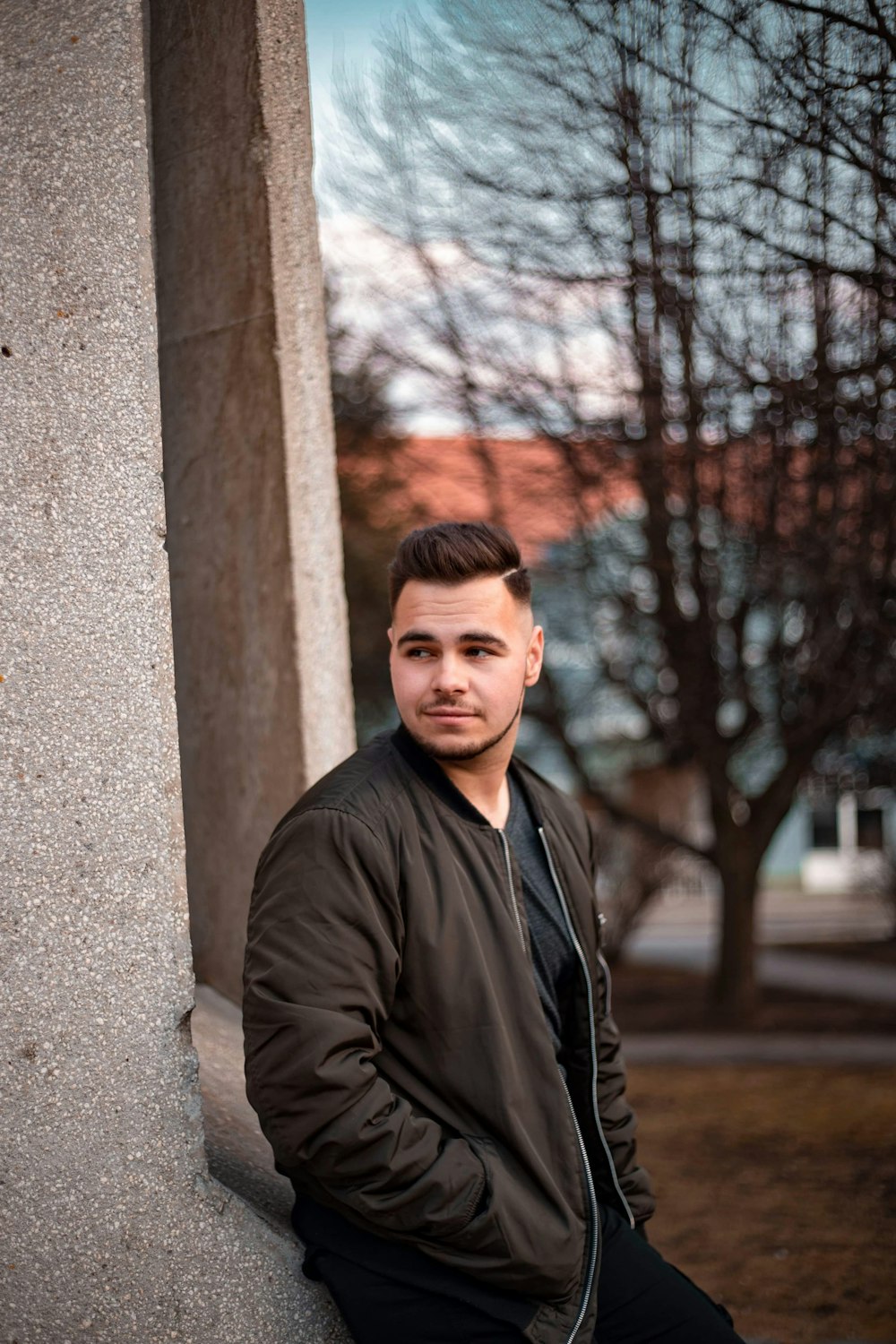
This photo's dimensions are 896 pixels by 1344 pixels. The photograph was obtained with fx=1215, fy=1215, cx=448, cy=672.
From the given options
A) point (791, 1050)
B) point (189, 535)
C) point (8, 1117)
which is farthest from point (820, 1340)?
point (791, 1050)

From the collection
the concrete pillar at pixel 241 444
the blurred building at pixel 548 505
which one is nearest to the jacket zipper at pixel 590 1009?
the concrete pillar at pixel 241 444

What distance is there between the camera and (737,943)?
30.9 ft

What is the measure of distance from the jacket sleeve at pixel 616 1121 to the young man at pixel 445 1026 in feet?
0.25

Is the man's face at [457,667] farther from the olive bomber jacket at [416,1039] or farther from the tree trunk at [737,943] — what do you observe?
the tree trunk at [737,943]

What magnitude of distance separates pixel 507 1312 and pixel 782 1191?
128 inches

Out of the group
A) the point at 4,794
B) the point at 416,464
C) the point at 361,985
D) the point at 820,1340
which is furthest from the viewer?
the point at 416,464

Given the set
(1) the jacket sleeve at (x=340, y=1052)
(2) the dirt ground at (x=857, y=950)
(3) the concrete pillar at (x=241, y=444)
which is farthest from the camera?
(2) the dirt ground at (x=857, y=950)

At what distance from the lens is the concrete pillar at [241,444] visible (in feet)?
11.2

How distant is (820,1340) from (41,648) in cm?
300

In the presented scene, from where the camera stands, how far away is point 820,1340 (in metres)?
3.56

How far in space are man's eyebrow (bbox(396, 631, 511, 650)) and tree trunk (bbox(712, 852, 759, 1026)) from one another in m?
6.98

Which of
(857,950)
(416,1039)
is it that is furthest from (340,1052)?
(857,950)

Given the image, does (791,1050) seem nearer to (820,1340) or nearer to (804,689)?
(804,689)

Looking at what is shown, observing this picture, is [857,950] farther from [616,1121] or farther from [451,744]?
[451,744]
